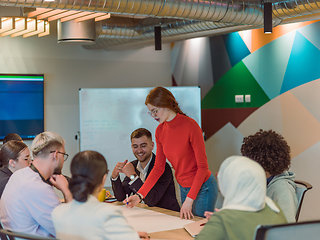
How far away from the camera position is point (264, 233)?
1.31 meters

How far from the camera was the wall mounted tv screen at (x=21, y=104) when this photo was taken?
5.41 metres

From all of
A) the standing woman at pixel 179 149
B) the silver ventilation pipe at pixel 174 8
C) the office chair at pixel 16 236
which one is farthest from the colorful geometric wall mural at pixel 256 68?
the office chair at pixel 16 236

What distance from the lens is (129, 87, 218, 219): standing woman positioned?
2615mm

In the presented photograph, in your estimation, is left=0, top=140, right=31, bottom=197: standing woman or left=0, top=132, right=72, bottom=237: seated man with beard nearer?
left=0, top=132, right=72, bottom=237: seated man with beard

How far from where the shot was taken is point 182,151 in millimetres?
2666

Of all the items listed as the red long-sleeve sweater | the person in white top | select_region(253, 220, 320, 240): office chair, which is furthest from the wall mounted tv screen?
select_region(253, 220, 320, 240): office chair

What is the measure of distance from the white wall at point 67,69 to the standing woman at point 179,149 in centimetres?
292

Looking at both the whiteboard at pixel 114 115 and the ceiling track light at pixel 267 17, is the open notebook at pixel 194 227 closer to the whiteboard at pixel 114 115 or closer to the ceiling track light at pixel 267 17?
the ceiling track light at pixel 267 17

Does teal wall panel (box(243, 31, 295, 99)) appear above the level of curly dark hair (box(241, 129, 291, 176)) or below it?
above

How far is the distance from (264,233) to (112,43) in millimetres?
4895

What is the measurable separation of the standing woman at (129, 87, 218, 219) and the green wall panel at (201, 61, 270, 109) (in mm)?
2573

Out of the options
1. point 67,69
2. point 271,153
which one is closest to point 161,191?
point 271,153

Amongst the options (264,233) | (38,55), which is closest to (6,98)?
(38,55)

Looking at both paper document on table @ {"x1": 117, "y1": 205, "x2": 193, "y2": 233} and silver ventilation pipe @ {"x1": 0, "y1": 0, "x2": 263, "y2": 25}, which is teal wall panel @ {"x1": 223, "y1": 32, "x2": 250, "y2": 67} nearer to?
silver ventilation pipe @ {"x1": 0, "y1": 0, "x2": 263, "y2": 25}
